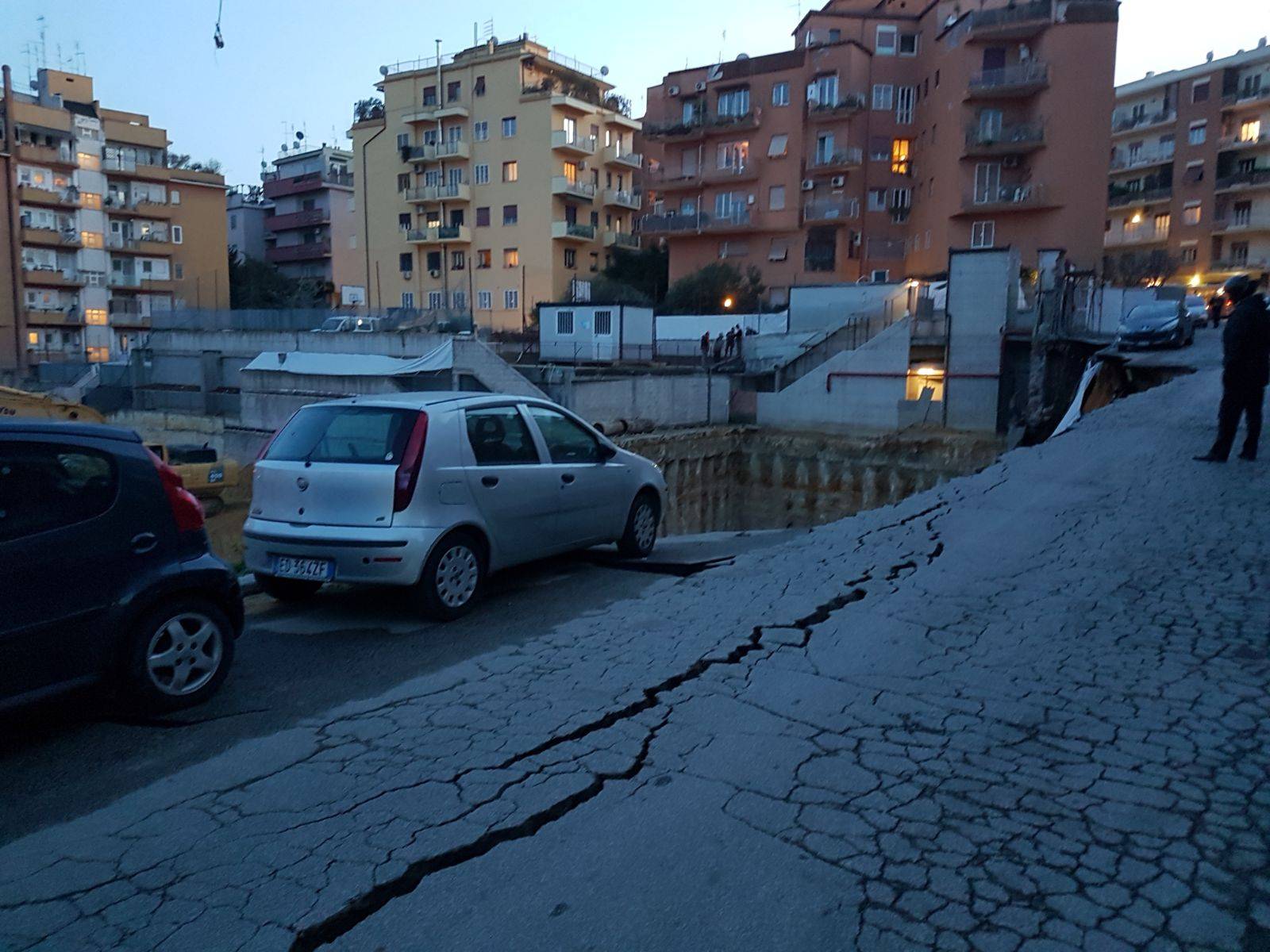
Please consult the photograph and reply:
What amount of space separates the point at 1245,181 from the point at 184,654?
71621 millimetres

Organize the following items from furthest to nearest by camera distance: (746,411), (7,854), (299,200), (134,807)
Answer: (299,200), (746,411), (134,807), (7,854)

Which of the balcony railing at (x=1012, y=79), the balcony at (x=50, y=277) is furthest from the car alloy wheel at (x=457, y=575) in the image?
the balcony at (x=50, y=277)

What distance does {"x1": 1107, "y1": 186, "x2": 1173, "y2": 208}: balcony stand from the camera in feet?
209

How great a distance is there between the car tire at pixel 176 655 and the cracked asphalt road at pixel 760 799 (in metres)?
0.69

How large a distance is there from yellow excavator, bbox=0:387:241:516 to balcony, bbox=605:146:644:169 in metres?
40.9

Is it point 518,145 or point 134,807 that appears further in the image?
point 518,145

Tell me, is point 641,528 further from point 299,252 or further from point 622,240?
point 299,252

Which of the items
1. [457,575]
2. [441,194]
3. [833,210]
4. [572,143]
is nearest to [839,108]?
[833,210]

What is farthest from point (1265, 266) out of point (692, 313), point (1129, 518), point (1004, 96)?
point (1129, 518)

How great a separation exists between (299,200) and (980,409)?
63.3m

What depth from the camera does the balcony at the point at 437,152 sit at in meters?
58.7

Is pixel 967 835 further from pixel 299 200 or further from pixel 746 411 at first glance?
pixel 299 200

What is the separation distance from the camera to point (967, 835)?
10.7 ft

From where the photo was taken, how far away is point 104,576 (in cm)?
431
